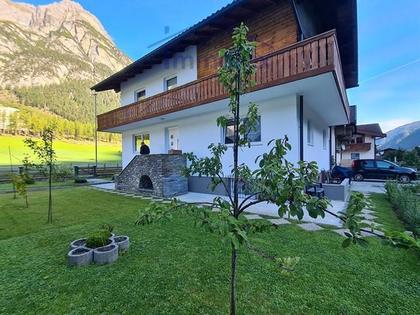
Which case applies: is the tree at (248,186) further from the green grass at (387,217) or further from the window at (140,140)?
the window at (140,140)

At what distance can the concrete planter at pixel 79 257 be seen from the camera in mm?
3537

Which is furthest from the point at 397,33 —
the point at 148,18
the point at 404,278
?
the point at 148,18

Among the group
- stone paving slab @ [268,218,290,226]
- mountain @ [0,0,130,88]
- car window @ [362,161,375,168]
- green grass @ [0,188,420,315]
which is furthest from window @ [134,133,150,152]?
mountain @ [0,0,130,88]

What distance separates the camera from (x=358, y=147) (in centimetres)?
3064

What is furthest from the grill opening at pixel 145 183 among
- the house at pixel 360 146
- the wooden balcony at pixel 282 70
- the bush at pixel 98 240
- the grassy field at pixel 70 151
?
the grassy field at pixel 70 151

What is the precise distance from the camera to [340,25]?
10266mm

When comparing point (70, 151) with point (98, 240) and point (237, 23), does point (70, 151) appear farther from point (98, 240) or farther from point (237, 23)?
point (98, 240)

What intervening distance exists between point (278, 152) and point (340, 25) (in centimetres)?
1153

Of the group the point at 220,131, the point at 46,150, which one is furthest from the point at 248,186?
the point at 220,131

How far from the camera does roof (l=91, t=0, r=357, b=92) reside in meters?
8.67

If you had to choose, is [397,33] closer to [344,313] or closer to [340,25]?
[340,25]

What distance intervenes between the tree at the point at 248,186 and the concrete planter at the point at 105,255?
2.34m

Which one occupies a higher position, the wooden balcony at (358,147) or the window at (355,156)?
the wooden balcony at (358,147)

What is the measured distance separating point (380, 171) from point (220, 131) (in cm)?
1406
